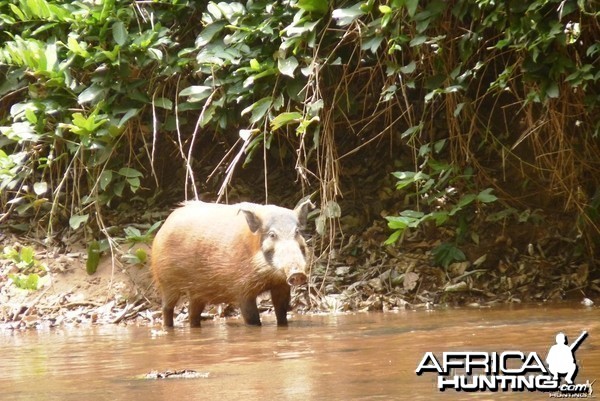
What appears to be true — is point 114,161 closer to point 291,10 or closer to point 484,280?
point 291,10

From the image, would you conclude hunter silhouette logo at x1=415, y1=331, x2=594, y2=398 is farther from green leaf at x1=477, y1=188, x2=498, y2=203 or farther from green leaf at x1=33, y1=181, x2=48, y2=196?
green leaf at x1=33, y1=181, x2=48, y2=196

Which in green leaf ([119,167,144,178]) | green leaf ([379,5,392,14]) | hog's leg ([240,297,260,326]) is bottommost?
hog's leg ([240,297,260,326])

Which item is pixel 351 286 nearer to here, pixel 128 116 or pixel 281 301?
pixel 281 301

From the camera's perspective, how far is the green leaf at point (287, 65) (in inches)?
286

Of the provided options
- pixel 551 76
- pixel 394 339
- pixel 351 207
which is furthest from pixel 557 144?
pixel 394 339

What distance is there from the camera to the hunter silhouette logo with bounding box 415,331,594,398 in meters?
3.41

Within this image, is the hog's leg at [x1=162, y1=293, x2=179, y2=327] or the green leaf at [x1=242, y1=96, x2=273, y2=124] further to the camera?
the green leaf at [x1=242, y1=96, x2=273, y2=124]

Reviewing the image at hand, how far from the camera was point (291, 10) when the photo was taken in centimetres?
757

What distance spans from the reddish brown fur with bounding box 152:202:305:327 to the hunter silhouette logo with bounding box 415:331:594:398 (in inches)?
103

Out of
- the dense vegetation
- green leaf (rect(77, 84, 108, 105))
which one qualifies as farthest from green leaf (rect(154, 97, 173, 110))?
green leaf (rect(77, 84, 108, 105))

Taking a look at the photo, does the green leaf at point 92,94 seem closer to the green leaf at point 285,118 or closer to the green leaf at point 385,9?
the green leaf at point 285,118

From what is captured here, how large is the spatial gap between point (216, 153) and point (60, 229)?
151cm

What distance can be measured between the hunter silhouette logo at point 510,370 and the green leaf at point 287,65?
10.7 feet

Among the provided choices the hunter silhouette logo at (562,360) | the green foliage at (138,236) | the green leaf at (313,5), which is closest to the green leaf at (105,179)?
the green foliage at (138,236)
